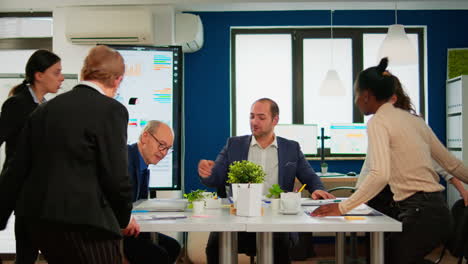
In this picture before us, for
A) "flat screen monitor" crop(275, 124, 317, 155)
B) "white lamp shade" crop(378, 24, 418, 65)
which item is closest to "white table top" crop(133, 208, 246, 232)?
"white lamp shade" crop(378, 24, 418, 65)

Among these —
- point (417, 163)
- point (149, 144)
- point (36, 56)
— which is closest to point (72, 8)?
point (36, 56)

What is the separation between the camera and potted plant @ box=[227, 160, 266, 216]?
2.30m

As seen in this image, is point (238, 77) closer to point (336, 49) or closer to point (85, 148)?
point (336, 49)

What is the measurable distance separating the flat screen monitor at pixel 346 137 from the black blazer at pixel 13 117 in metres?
3.94

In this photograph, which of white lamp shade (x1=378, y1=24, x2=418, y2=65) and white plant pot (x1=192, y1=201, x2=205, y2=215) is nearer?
white plant pot (x1=192, y1=201, x2=205, y2=215)

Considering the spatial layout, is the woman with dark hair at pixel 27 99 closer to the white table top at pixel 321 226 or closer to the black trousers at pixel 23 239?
the black trousers at pixel 23 239

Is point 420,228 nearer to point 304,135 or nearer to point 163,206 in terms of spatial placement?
point 163,206

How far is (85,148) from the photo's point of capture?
5.53 ft

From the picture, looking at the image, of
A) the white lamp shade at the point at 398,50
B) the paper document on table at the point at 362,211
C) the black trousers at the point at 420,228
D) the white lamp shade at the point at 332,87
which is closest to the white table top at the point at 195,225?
the paper document on table at the point at 362,211

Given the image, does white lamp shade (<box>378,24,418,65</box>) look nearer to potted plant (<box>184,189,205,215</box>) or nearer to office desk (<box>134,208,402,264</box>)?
office desk (<box>134,208,402,264</box>)

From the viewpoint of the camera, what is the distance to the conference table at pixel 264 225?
6.88 ft

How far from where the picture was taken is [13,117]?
2666mm

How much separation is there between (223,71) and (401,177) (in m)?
4.16

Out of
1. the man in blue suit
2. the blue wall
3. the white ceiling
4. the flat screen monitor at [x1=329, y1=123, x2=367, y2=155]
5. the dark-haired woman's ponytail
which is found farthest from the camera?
the blue wall
